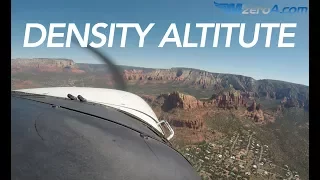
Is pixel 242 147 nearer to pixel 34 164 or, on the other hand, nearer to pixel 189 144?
pixel 189 144

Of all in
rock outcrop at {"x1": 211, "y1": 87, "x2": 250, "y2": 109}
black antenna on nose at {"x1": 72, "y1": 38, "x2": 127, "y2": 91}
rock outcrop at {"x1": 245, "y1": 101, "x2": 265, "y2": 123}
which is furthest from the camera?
rock outcrop at {"x1": 211, "y1": 87, "x2": 250, "y2": 109}

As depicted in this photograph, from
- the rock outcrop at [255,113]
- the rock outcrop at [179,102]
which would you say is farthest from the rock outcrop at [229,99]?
the rock outcrop at [179,102]

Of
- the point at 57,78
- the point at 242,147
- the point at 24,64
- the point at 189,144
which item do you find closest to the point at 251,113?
the point at 242,147

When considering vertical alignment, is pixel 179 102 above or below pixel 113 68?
below

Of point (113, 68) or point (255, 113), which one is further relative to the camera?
point (255, 113)

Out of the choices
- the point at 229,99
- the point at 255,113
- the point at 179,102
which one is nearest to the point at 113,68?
the point at 179,102

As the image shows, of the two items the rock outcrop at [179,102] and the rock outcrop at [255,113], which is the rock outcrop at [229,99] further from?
the rock outcrop at [179,102]

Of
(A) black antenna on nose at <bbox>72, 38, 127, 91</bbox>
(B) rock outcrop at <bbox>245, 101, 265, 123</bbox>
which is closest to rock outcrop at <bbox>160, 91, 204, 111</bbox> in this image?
(B) rock outcrop at <bbox>245, 101, 265, 123</bbox>

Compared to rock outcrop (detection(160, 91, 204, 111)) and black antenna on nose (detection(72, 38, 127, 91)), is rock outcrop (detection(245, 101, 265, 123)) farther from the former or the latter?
black antenna on nose (detection(72, 38, 127, 91))

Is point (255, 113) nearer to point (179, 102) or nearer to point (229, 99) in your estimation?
point (229, 99)

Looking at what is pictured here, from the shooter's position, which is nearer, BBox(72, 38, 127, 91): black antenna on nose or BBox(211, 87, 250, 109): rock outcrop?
BBox(72, 38, 127, 91): black antenna on nose

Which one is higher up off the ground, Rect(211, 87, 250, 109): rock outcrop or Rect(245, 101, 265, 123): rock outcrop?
Rect(211, 87, 250, 109): rock outcrop
